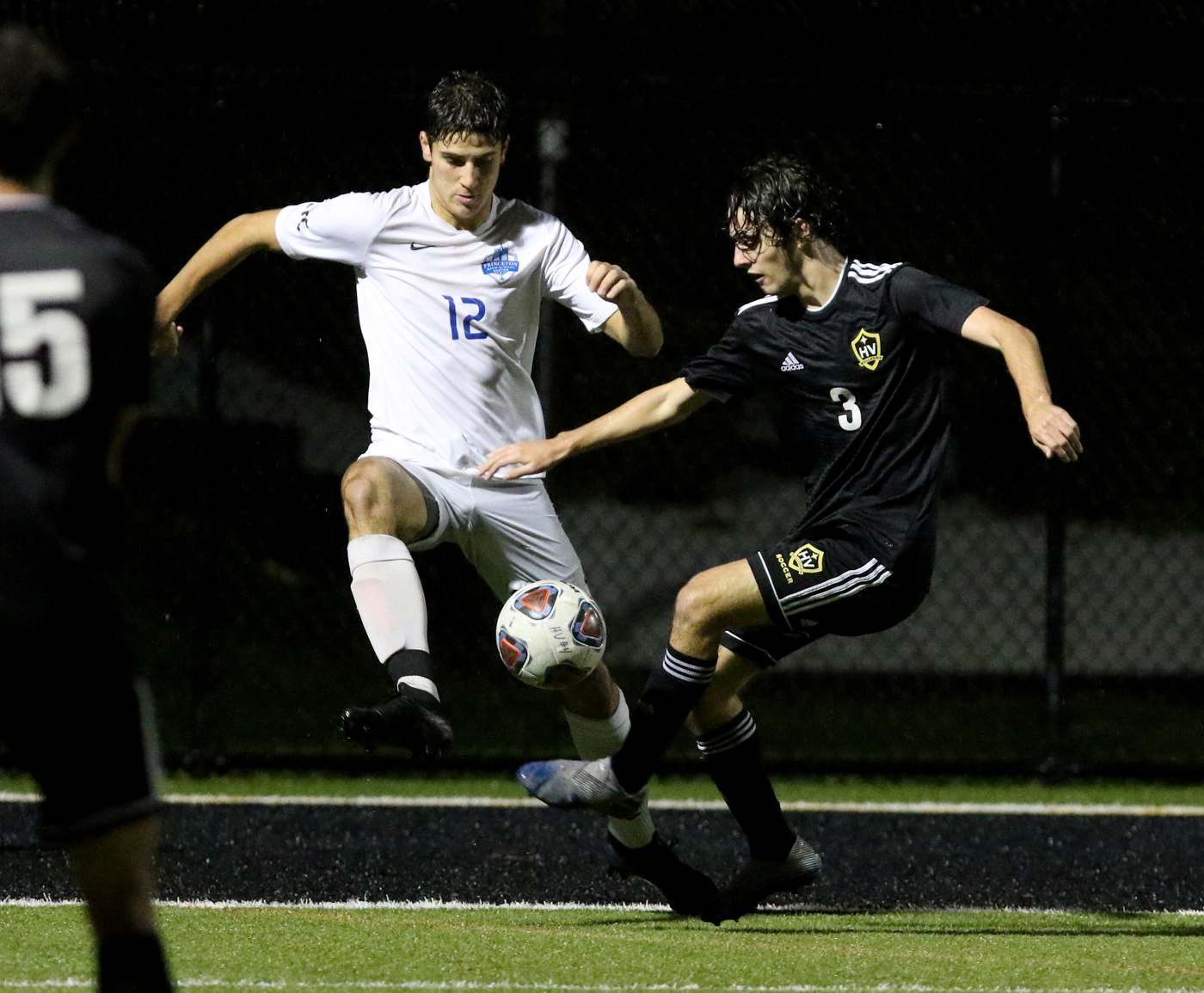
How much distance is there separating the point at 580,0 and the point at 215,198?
232cm

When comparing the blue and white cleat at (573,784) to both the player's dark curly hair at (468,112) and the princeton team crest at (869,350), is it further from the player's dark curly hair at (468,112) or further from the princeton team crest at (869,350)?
the player's dark curly hair at (468,112)

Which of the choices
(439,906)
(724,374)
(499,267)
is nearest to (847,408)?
(724,374)

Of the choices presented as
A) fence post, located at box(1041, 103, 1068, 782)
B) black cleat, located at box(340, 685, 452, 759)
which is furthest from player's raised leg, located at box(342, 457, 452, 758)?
fence post, located at box(1041, 103, 1068, 782)

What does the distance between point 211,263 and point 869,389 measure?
6.49ft

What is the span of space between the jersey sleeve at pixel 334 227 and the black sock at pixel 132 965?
135 inches

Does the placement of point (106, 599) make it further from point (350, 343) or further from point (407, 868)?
point (350, 343)

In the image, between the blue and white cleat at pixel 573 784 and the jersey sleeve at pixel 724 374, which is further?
the jersey sleeve at pixel 724 374

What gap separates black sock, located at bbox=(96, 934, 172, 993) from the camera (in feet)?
8.33

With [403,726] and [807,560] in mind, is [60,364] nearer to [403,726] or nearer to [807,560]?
[403,726]

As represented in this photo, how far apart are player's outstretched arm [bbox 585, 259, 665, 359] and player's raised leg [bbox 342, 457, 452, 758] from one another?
30.5 inches

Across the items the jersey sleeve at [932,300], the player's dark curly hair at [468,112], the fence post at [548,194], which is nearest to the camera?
the jersey sleeve at [932,300]

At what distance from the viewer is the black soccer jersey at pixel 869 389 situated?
5.24 meters

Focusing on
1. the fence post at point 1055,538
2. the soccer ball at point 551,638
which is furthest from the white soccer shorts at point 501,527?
the fence post at point 1055,538

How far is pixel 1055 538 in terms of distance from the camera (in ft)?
26.0
